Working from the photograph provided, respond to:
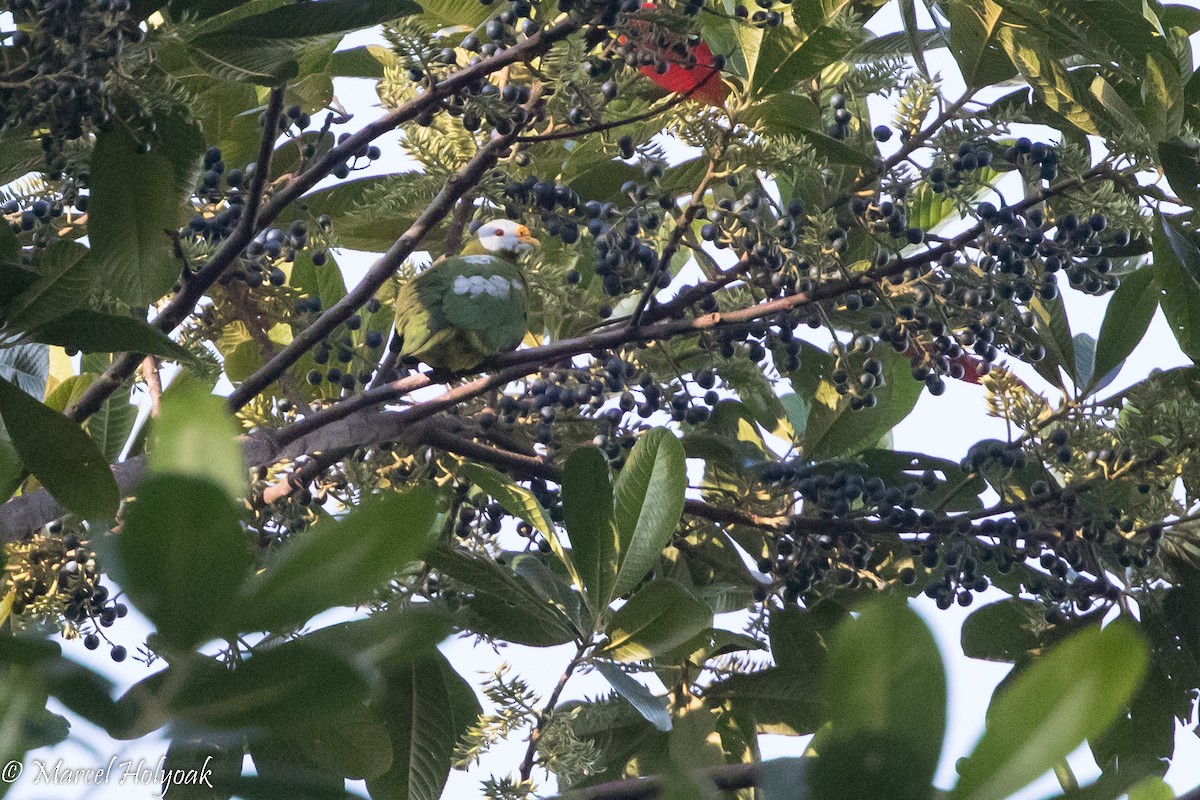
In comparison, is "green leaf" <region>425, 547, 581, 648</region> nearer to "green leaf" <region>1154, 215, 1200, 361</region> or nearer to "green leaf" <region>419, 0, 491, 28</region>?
"green leaf" <region>419, 0, 491, 28</region>

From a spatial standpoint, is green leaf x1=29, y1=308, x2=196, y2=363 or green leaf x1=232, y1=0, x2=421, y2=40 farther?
green leaf x1=232, y1=0, x2=421, y2=40

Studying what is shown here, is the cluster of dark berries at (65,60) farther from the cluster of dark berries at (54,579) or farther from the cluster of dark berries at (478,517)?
the cluster of dark berries at (478,517)

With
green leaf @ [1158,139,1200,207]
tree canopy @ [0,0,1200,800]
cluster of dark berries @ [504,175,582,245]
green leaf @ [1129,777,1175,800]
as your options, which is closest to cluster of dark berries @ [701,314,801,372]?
tree canopy @ [0,0,1200,800]

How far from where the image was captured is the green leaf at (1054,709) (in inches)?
18.2

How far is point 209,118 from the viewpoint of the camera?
2.18 meters

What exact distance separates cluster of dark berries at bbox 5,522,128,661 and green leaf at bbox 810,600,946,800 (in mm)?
1591

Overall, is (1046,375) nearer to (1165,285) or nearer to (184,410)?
(1165,285)

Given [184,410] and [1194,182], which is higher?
[1194,182]

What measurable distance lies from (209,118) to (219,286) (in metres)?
0.34

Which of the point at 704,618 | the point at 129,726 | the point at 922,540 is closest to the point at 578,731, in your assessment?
the point at 704,618

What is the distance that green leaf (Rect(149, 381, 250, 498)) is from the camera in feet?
1.61

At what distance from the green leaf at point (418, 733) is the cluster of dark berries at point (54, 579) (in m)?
0.51

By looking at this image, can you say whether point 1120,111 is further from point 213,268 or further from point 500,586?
point 213,268

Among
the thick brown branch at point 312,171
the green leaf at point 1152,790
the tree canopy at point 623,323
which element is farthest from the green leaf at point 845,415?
the green leaf at point 1152,790
